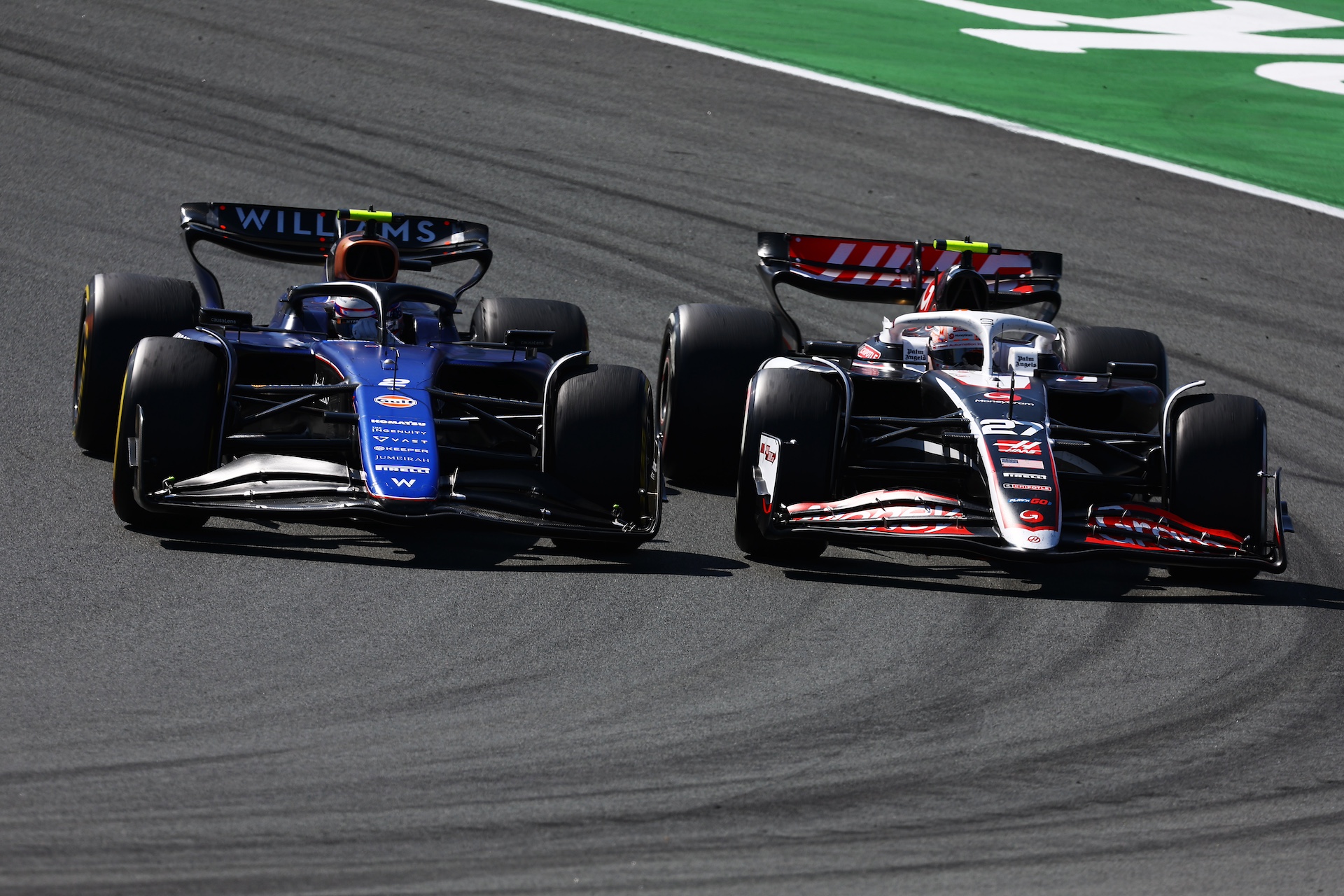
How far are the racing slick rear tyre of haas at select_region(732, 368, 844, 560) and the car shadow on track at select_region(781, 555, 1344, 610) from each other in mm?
202

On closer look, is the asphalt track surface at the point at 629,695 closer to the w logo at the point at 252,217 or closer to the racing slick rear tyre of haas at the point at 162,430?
the racing slick rear tyre of haas at the point at 162,430

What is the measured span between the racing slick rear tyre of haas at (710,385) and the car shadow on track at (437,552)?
1640 millimetres

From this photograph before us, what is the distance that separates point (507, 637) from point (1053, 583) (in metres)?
3.12

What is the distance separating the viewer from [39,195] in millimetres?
16750

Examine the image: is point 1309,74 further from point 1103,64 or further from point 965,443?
point 965,443

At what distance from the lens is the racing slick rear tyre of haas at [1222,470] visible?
959cm

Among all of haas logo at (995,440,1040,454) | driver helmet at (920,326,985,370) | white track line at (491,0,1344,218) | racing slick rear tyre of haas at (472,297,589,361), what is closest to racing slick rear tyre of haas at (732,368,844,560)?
haas logo at (995,440,1040,454)

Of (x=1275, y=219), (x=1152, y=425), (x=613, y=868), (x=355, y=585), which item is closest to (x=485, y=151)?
(x=1275, y=219)

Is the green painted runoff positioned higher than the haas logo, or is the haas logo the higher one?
the green painted runoff

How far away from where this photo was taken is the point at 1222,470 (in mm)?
9633

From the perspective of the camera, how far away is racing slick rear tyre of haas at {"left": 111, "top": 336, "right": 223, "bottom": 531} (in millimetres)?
9133

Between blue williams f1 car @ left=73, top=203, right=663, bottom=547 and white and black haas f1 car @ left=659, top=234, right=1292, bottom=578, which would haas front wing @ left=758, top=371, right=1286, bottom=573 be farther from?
blue williams f1 car @ left=73, top=203, right=663, bottom=547

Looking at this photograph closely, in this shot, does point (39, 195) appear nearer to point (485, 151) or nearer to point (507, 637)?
point (485, 151)

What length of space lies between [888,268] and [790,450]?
128 inches
